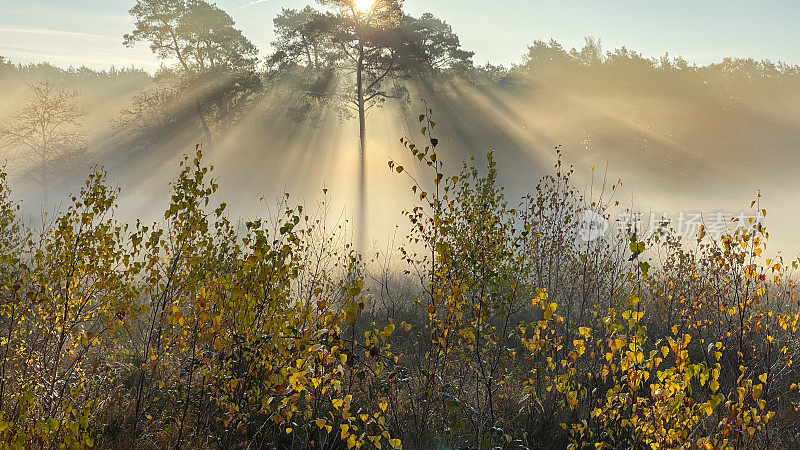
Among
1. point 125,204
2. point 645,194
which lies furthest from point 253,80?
point 645,194

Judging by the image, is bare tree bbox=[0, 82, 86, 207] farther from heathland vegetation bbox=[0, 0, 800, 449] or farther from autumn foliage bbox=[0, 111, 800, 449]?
autumn foliage bbox=[0, 111, 800, 449]

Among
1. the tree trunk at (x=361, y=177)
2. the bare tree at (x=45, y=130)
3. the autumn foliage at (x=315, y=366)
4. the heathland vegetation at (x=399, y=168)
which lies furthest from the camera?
the bare tree at (x=45, y=130)

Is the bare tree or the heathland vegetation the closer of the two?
the heathland vegetation

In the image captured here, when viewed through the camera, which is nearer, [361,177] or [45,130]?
[361,177]

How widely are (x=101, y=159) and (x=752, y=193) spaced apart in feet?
117

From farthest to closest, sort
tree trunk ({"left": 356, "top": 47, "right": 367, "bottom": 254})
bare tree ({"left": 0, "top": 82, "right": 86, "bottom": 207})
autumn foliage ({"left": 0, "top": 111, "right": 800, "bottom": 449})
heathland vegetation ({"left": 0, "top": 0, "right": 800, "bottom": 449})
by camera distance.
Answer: bare tree ({"left": 0, "top": 82, "right": 86, "bottom": 207})
tree trunk ({"left": 356, "top": 47, "right": 367, "bottom": 254})
heathland vegetation ({"left": 0, "top": 0, "right": 800, "bottom": 449})
autumn foliage ({"left": 0, "top": 111, "right": 800, "bottom": 449})

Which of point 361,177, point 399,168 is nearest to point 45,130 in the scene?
point 361,177

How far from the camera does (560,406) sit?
4.48 meters

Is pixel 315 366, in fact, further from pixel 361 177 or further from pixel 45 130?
pixel 45 130

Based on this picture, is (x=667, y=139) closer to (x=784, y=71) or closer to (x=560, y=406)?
(x=784, y=71)

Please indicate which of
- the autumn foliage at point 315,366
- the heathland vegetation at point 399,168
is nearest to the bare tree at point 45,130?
Answer: the heathland vegetation at point 399,168

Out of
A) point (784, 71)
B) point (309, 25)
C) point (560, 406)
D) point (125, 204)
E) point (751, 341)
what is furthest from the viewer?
point (784, 71)

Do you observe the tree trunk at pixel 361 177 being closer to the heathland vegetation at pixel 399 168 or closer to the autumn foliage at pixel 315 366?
the heathland vegetation at pixel 399 168

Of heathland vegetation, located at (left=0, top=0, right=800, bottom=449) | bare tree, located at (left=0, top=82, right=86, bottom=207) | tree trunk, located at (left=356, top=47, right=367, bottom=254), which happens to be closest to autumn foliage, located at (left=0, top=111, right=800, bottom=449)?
heathland vegetation, located at (left=0, top=0, right=800, bottom=449)
